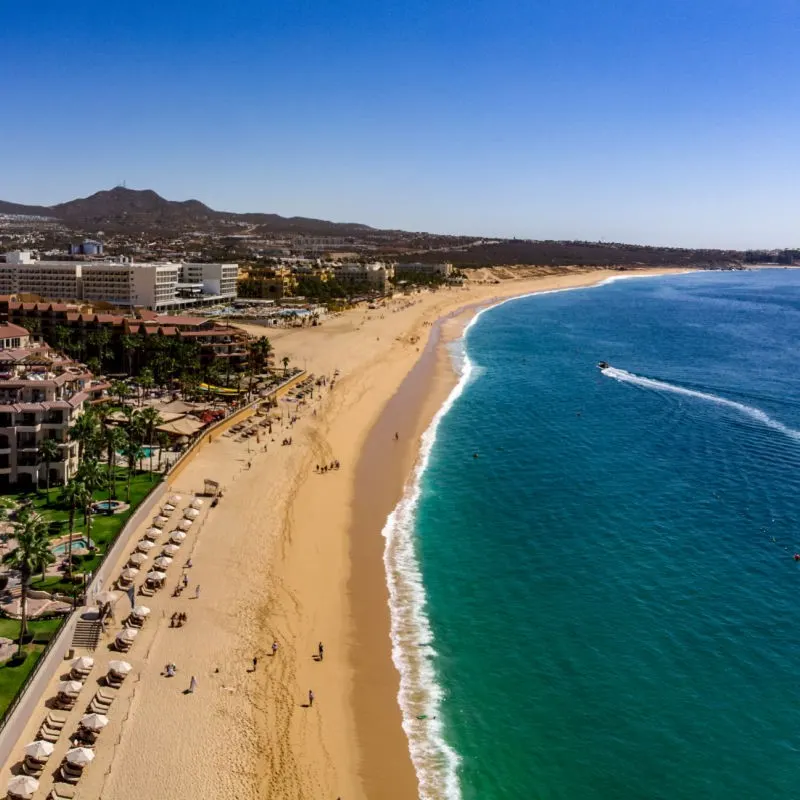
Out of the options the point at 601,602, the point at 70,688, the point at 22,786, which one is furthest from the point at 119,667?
the point at 601,602

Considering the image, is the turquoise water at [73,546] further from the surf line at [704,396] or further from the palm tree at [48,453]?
the surf line at [704,396]

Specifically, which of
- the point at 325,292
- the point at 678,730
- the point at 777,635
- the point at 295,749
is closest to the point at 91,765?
the point at 295,749

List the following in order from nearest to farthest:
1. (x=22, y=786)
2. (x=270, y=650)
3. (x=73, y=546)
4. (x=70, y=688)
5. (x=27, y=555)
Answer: (x=22, y=786) → (x=70, y=688) → (x=27, y=555) → (x=270, y=650) → (x=73, y=546)

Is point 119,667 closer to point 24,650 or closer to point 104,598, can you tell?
point 24,650

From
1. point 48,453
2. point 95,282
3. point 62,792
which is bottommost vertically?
point 62,792

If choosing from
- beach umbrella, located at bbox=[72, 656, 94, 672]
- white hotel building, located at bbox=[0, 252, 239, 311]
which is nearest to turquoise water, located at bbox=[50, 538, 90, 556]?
beach umbrella, located at bbox=[72, 656, 94, 672]

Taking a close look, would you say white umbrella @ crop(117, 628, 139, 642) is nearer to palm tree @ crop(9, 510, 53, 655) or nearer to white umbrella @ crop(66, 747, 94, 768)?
palm tree @ crop(9, 510, 53, 655)

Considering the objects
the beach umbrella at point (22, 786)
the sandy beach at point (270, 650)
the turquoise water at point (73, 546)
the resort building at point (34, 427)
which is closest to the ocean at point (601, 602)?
the sandy beach at point (270, 650)
